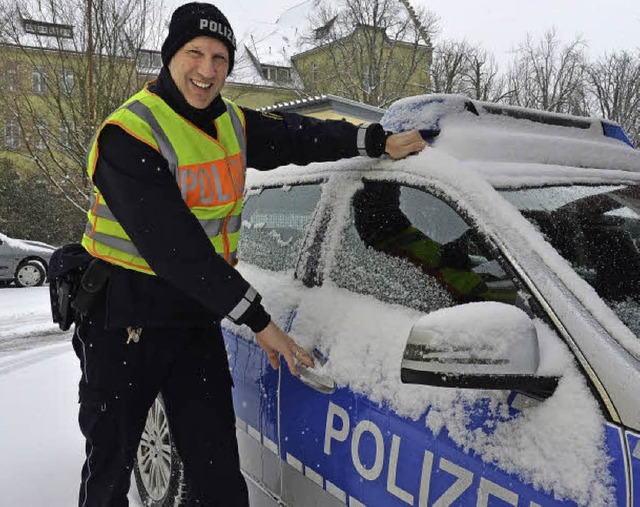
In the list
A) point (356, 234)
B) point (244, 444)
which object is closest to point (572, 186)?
point (356, 234)

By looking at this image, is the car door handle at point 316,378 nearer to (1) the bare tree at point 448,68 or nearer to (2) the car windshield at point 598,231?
(2) the car windshield at point 598,231

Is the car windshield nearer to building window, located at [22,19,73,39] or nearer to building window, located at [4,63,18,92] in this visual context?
building window, located at [22,19,73,39]

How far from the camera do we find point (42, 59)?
12.6 m

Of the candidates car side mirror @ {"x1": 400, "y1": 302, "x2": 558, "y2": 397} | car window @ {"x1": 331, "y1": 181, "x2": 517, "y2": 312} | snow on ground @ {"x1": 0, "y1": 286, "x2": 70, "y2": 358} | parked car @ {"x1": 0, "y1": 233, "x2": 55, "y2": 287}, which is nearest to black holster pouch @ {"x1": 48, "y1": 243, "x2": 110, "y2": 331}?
car window @ {"x1": 331, "y1": 181, "x2": 517, "y2": 312}

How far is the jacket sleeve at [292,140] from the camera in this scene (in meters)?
2.15

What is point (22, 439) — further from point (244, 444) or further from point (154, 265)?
point (154, 265)

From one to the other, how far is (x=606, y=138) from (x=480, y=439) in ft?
4.25

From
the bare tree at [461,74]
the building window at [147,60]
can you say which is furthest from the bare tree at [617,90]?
the building window at [147,60]

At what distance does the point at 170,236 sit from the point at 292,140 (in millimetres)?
712

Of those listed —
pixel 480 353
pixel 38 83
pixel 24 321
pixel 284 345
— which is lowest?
pixel 24 321

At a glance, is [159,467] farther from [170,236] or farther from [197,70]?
[197,70]

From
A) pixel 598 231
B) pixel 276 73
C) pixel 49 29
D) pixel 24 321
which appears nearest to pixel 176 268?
pixel 598 231

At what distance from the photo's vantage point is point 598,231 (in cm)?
177

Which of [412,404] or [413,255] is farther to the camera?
[413,255]
